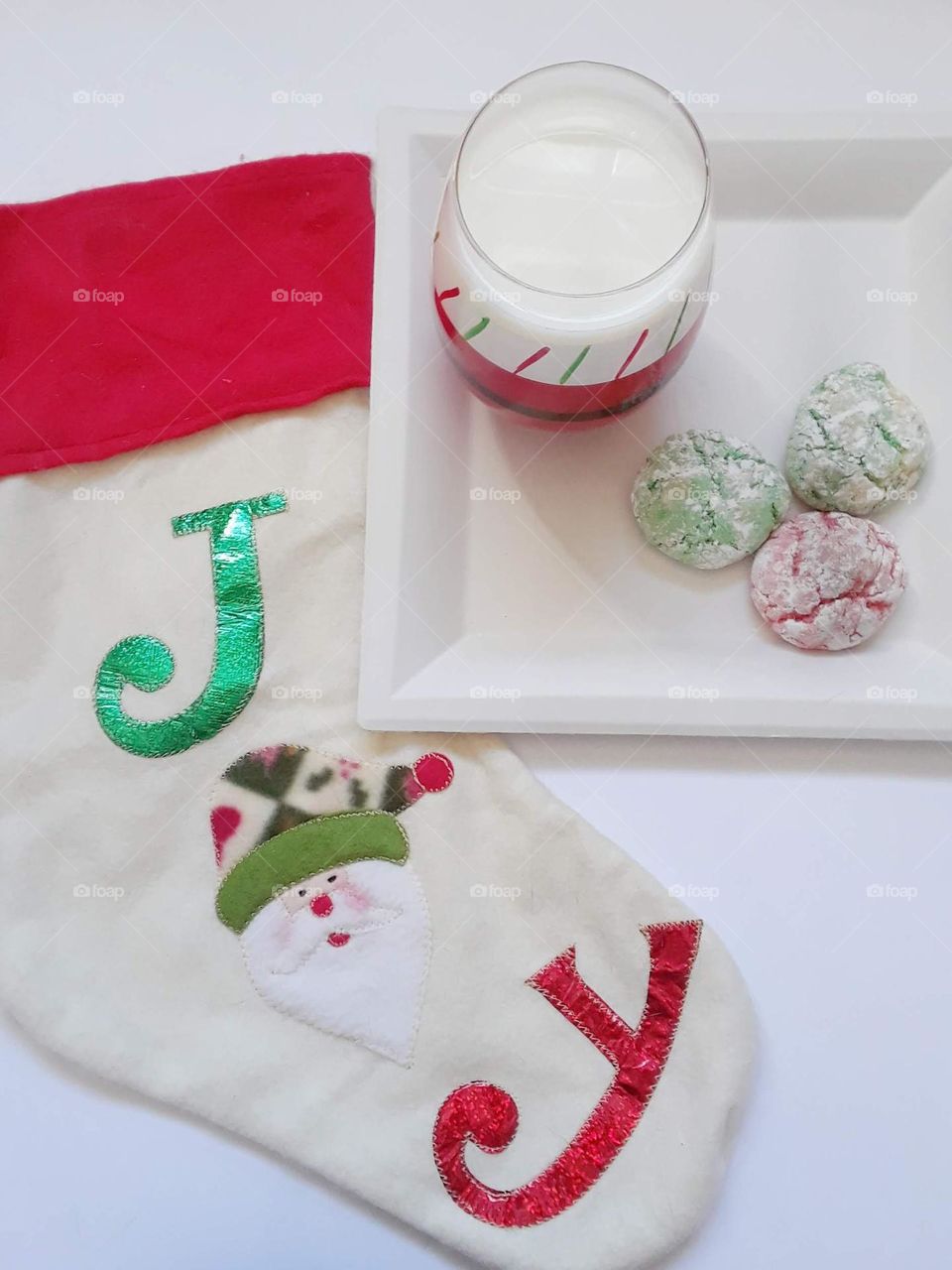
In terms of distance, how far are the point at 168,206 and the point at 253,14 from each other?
6.0 inches

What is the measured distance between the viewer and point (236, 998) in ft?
1.89

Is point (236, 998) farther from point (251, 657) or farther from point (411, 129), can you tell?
point (411, 129)

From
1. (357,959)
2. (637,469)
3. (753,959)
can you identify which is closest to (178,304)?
(637,469)

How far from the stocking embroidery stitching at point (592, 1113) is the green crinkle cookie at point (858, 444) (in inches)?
9.8

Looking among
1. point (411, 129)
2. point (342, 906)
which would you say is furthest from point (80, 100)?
point (342, 906)
